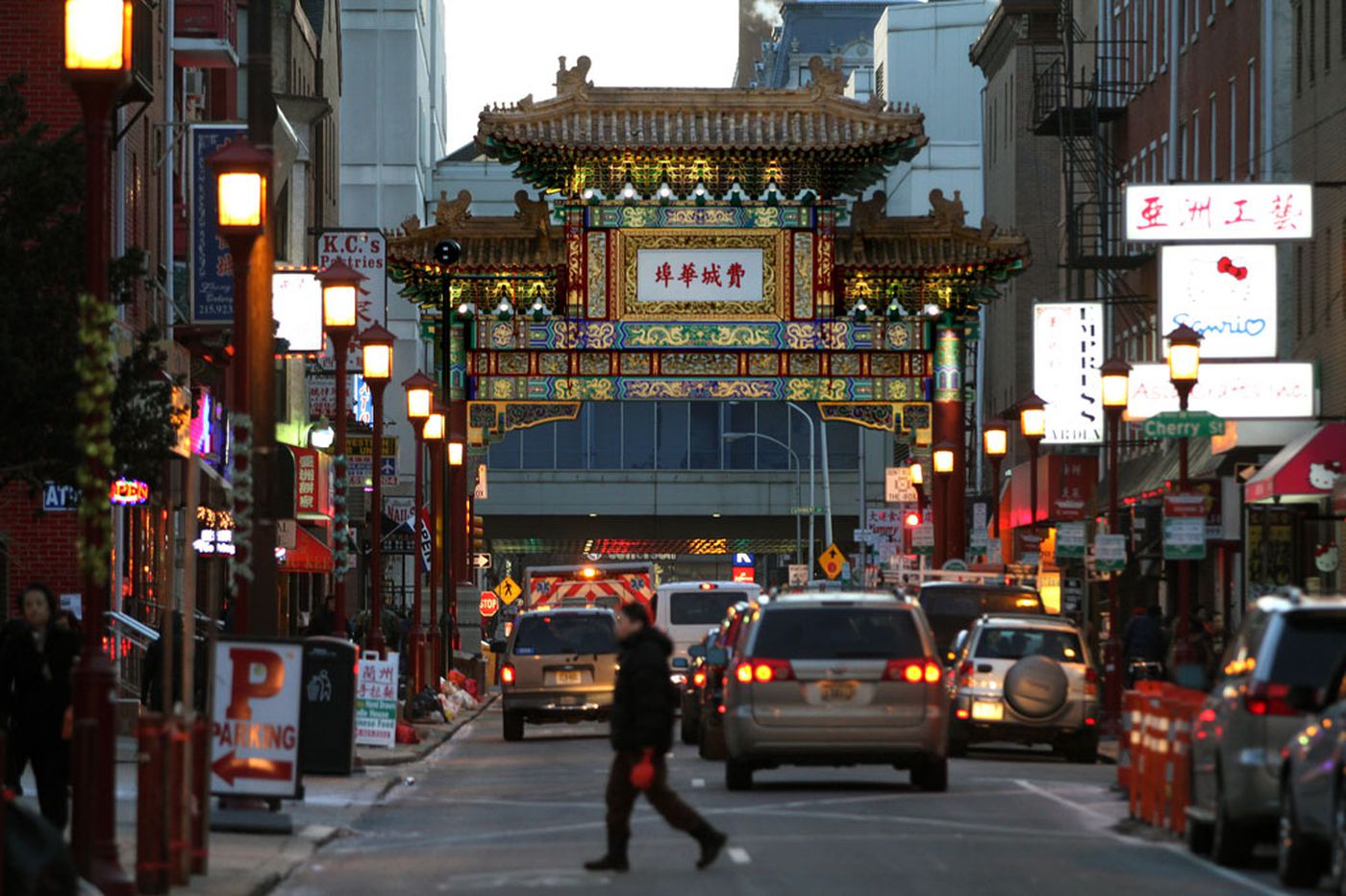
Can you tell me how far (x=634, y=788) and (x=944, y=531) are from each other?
3993 centimetres

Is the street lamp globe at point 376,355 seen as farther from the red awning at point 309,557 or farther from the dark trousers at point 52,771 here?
the dark trousers at point 52,771

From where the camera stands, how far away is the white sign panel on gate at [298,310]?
47.7 m

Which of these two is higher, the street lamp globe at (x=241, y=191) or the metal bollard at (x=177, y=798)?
the street lamp globe at (x=241, y=191)

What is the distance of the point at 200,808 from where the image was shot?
57.9 ft

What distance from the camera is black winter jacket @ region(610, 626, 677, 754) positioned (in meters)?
18.5

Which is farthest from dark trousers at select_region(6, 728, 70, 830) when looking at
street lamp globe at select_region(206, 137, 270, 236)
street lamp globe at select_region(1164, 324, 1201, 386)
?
street lamp globe at select_region(1164, 324, 1201, 386)

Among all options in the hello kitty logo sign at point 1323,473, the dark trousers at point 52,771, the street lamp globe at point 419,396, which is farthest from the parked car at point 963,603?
the dark trousers at point 52,771

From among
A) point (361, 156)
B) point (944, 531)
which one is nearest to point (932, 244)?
point (944, 531)

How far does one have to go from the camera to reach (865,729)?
80.5 ft

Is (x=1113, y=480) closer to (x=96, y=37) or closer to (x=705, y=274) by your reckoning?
(x=705, y=274)

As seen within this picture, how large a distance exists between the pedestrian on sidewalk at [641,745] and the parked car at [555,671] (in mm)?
19716

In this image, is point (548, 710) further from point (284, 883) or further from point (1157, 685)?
point (284, 883)

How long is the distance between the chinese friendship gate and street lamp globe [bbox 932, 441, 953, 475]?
0.43 metres

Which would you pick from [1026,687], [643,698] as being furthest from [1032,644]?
[643,698]
